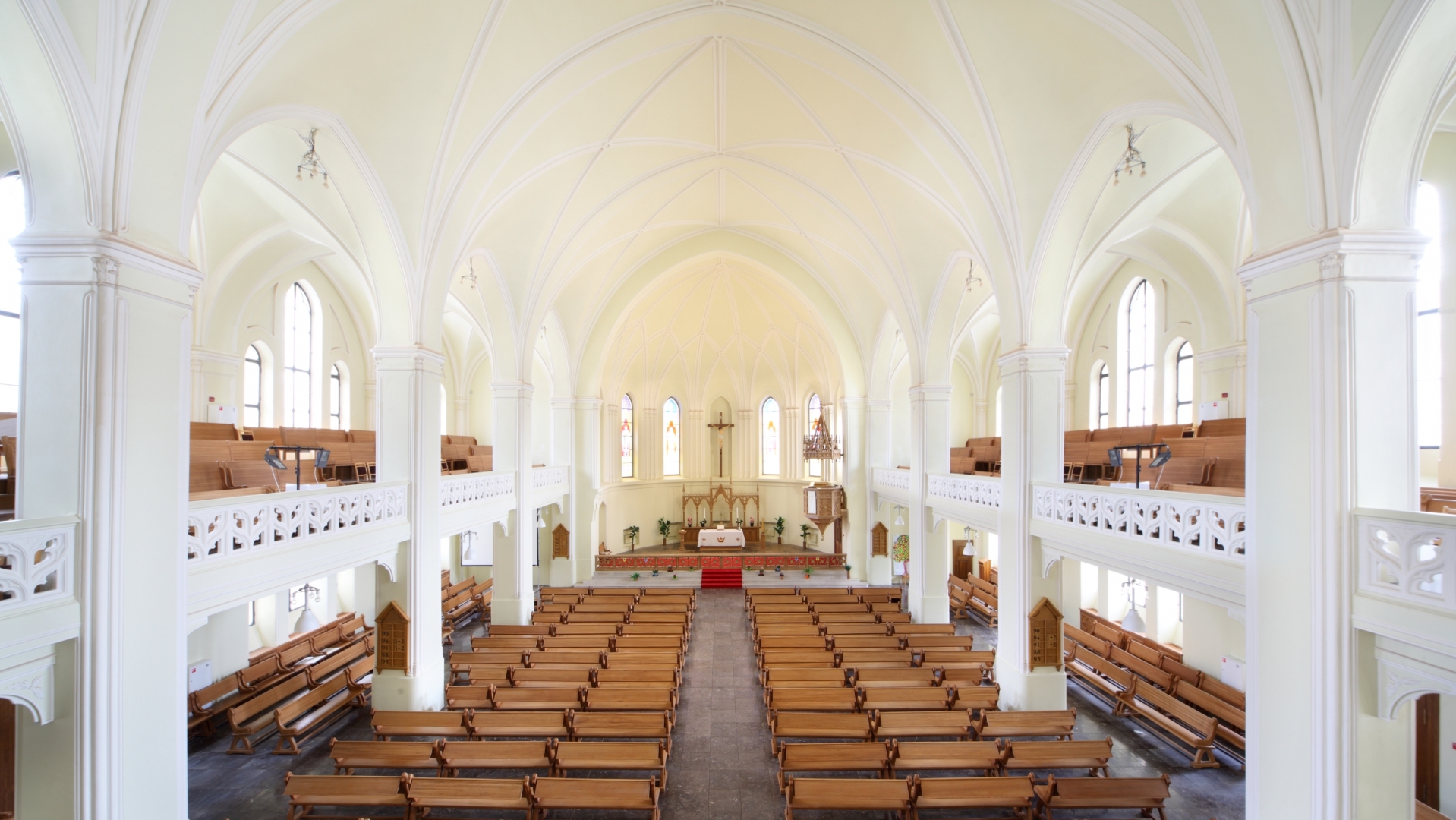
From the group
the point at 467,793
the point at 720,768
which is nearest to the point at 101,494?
the point at 467,793

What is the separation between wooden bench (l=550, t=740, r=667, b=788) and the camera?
855 centimetres

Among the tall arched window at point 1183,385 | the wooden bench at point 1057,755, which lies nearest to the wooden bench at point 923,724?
the wooden bench at point 1057,755

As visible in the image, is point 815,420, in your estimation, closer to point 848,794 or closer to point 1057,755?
point 1057,755

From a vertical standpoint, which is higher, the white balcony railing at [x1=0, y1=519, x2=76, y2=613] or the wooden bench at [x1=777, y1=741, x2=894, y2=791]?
the white balcony railing at [x1=0, y1=519, x2=76, y2=613]

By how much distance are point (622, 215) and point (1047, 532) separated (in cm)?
1294

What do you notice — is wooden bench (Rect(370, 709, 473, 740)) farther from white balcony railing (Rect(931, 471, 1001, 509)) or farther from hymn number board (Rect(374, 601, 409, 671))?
white balcony railing (Rect(931, 471, 1001, 509))

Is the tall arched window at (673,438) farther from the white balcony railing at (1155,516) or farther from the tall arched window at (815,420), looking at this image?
the white balcony railing at (1155,516)

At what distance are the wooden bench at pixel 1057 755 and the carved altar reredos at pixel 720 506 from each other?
22057mm

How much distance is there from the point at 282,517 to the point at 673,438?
23.7 meters

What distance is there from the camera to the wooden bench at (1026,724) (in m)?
9.78

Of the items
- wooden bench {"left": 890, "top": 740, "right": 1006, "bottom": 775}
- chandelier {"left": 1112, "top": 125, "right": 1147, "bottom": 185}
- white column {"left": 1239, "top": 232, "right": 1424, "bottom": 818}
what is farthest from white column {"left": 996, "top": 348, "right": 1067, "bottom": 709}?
white column {"left": 1239, "top": 232, "right": 1424, "bottom": 818}

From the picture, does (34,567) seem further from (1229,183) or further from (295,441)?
(1229,183)

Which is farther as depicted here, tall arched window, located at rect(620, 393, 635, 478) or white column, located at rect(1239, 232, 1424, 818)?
tall arched window, located at rect(620, 393, 635, 478)

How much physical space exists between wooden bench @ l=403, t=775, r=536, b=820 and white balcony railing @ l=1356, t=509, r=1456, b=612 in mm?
8318
